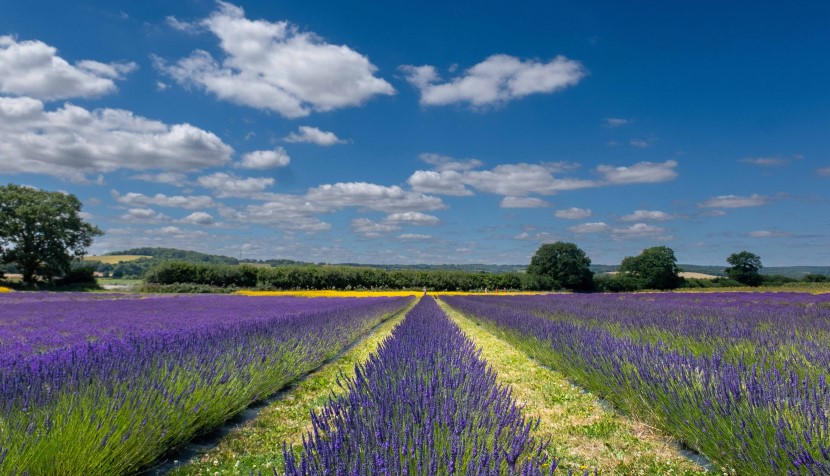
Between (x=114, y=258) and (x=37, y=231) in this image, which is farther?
(x=114, y=258)

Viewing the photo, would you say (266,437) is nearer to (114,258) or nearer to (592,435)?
(592,435)

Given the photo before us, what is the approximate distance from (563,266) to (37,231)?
60.3m

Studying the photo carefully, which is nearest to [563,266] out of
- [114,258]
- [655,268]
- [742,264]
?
[655,268]

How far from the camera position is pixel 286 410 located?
4453 millimetres

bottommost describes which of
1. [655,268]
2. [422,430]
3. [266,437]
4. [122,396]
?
[266,437]

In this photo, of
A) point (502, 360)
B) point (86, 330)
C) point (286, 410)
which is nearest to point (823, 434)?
point (286, 410)

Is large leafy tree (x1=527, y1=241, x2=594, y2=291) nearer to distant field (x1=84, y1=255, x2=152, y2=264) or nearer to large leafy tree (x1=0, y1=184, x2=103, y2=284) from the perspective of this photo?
large leafy tree (x1=0, y1=184, x2=103, y2=284)

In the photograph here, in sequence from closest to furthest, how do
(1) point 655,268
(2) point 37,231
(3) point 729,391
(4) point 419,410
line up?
(4) point 419,410, (3) point 729,391, (2) point 37,231, (1) point 655,268

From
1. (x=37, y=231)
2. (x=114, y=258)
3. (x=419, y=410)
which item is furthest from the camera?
(x=114, y=258)

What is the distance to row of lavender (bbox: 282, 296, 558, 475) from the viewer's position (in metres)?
1.65

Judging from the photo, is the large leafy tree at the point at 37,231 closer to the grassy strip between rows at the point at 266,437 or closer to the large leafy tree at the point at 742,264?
the grassy strip between rows at the point at 266,437

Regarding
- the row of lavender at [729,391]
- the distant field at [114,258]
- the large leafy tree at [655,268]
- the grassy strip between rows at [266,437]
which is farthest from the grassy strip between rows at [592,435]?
the distant field at [114,258]

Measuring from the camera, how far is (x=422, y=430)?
208cm

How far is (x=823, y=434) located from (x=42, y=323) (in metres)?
11.6
